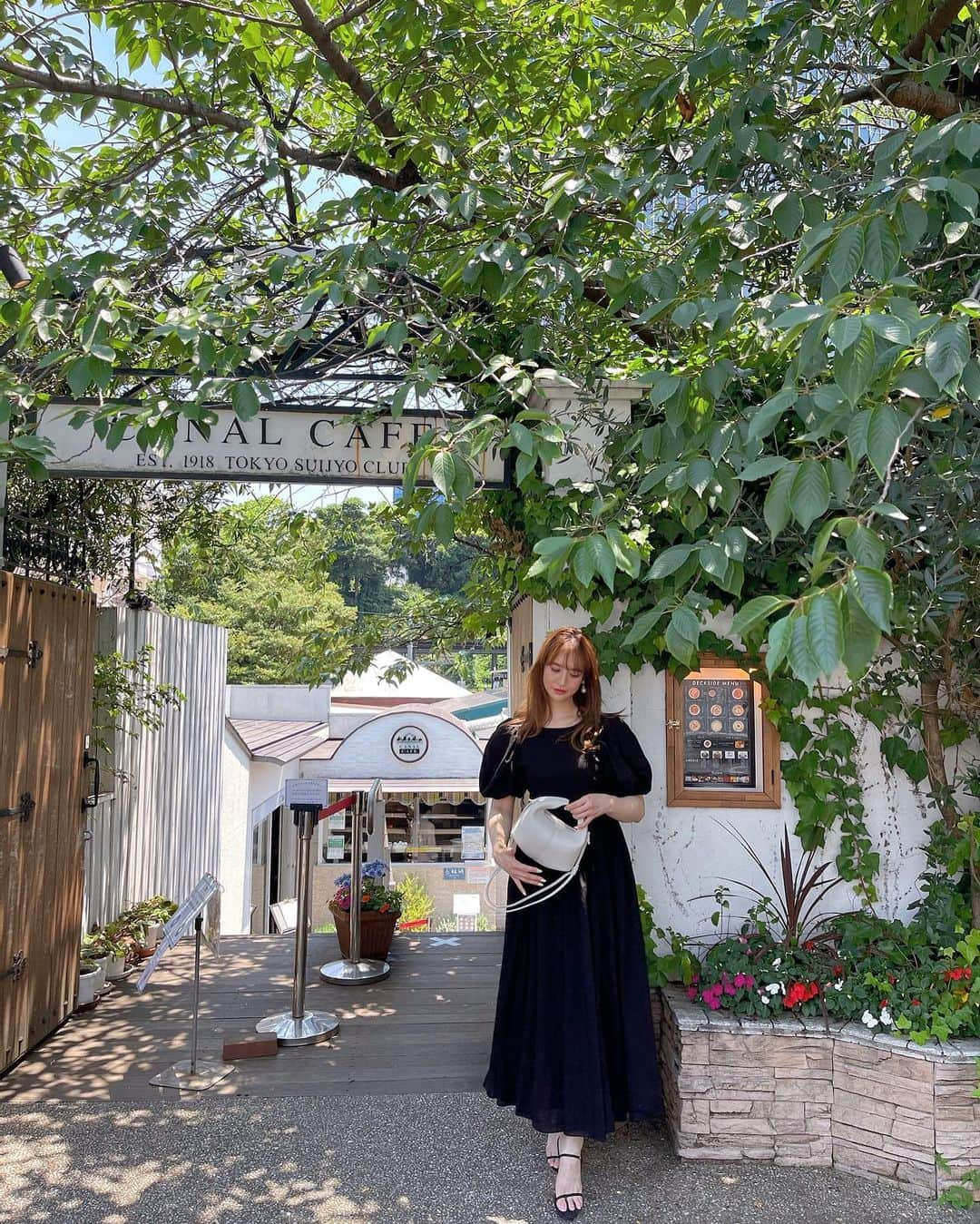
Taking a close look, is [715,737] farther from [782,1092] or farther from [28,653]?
[28,653]

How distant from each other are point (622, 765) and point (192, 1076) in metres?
2.23

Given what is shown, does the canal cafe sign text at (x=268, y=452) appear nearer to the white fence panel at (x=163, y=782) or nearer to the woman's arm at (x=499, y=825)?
the woman's arm at (x=499, y=825)

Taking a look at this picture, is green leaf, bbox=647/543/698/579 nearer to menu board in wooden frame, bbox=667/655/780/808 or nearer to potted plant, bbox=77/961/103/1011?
menu board in wooden frame, bbox=667/655/780/808

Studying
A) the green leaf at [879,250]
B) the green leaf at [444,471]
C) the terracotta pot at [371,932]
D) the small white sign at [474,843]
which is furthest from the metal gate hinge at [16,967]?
the small white sign at [474,843]

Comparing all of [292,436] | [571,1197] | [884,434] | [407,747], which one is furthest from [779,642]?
[407,747]

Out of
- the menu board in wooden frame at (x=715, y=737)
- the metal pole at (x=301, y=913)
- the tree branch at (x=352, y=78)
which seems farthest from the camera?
the metal pole at (x=301, y=913)

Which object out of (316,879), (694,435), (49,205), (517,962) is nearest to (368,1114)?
(517,962)

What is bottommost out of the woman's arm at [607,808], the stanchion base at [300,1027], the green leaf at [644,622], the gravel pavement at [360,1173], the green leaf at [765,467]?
the gravel pavement at [360,1173]

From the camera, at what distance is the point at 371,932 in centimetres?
516

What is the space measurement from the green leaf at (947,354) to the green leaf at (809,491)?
0.65 ft

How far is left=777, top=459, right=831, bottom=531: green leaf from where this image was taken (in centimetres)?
130

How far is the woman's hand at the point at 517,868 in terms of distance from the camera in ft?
9.21

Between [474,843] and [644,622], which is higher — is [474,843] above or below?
below

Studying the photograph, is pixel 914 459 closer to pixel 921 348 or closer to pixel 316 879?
pixel 921 348
